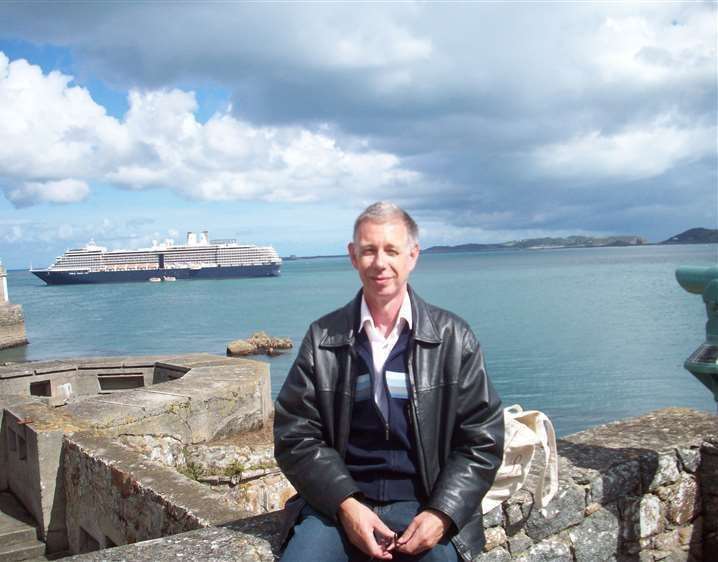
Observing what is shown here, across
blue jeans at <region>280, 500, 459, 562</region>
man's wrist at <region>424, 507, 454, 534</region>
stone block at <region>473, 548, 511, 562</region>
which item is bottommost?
stone block at <region>473, 548, 511, 562</region>

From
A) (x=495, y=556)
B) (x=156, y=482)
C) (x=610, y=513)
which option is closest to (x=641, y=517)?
(x=610, y=513)

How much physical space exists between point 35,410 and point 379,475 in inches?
188

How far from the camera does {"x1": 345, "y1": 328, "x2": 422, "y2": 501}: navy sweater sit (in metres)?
2.04

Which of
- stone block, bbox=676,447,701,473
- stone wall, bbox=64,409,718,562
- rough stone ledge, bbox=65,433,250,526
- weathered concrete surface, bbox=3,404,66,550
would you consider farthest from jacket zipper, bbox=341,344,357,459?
weathered concrete surface, bbox=3,404,66,550

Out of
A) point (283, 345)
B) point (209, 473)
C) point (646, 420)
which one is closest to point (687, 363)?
point (646, 420)

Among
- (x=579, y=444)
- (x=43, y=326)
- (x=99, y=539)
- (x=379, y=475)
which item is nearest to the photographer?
(x=379, y=475)

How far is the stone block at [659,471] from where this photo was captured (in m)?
2.88

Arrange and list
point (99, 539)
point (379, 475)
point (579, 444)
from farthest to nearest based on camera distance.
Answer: point (99, 539) → point (579, 444) → point (379, 475)

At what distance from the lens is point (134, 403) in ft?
19.7

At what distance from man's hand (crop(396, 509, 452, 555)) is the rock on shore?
3038 cm

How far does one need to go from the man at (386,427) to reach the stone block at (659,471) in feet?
3.71

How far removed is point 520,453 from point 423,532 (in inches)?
21.6

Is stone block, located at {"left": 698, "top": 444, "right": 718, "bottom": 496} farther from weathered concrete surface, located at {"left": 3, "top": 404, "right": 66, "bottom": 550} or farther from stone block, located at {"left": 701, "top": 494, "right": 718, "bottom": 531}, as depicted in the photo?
weathered concrete surface, located at {"left": 3, "top": 404, "right": 66, "bottom": 550}

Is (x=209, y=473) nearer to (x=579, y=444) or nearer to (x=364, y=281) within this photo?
(x=579, y=444)
